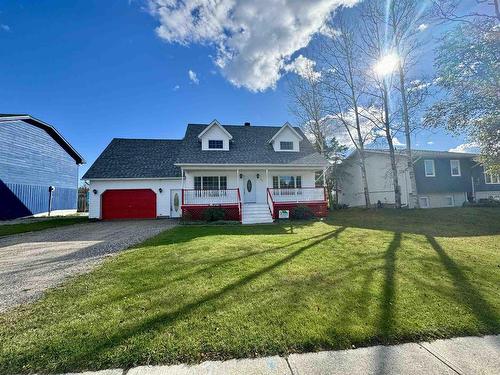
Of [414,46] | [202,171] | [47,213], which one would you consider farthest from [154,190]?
[414,46]

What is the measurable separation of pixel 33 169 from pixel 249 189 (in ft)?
60.5

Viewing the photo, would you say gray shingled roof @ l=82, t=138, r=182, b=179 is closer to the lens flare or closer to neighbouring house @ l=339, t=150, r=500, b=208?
the lens flare

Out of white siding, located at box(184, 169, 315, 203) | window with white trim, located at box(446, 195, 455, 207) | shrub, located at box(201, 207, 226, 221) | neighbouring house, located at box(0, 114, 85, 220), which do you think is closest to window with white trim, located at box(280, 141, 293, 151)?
white siding, located at box(184, 169, 315, 203)

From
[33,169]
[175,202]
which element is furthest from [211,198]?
[33,169]

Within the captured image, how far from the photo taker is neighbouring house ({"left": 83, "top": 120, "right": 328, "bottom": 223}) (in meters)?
14.9

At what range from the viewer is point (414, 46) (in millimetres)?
16047

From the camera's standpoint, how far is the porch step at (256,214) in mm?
13672

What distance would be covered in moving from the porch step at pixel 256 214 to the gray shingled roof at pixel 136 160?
6836 millimetres

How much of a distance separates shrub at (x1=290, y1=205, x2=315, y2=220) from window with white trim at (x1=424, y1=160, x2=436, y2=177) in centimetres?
1362

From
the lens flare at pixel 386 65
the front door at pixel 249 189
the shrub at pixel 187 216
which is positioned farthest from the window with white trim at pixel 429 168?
the shrub at pixel 187 216

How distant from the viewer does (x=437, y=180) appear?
21125 mm

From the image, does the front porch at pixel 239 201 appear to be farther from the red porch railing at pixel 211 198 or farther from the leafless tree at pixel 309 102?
the leafless tree at pixel 309 102

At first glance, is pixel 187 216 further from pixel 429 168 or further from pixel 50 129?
pixel 429 168

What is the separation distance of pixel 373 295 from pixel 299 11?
13992mm
